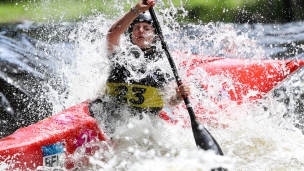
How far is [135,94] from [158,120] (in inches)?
12.9

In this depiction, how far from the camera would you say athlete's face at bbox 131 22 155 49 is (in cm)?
265

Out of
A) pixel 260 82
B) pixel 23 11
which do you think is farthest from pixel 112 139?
pixel 23 11

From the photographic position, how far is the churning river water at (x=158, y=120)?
236 centimetres

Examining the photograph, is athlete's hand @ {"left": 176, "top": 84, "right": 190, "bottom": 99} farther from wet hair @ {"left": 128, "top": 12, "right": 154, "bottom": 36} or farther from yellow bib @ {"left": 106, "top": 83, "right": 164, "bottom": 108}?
wet hair @ {"left": 128, "top": 12, "right": 154, "bottom": 36}

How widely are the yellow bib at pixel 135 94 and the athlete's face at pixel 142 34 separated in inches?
12.1

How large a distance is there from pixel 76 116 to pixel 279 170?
1332mm

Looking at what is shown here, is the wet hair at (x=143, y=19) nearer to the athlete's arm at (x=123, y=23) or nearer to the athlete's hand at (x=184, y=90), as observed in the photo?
the athlete's arm at (x=123, y=23)

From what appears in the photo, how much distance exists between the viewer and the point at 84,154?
2.42 meters

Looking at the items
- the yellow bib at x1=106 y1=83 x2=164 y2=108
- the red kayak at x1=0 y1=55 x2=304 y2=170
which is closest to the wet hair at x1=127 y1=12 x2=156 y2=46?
the yellow bib at x1=106 y1=83 x2=164 y2=108

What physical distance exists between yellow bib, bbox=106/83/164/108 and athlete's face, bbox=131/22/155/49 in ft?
1.01

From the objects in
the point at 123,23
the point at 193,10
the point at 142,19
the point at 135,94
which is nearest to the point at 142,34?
the point at 142,19

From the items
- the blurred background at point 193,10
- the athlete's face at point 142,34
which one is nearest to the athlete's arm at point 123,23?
the athlete's face at point 142,34

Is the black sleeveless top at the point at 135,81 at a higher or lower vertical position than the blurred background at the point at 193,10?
lower

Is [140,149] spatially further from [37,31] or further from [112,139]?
[37,31]
